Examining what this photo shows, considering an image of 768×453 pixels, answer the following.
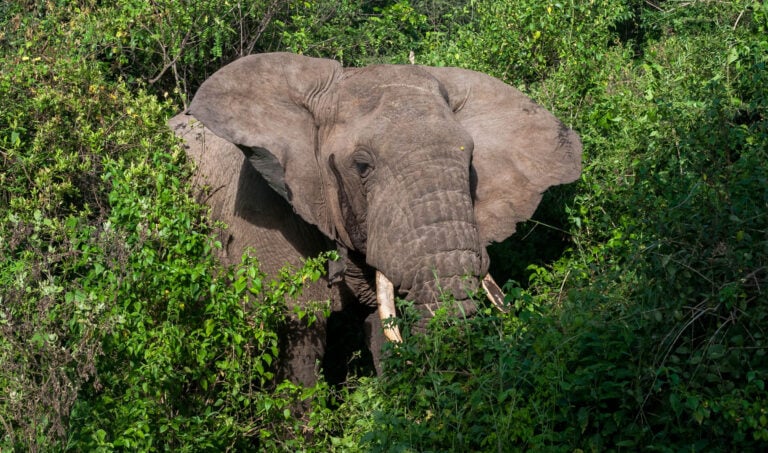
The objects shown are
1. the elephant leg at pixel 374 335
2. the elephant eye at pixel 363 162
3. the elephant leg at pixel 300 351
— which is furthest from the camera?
the elephant leg at pixel 374 335

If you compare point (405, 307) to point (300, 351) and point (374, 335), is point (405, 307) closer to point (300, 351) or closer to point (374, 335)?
point (300, 351)

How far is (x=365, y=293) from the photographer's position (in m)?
7.64

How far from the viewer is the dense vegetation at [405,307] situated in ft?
16.7

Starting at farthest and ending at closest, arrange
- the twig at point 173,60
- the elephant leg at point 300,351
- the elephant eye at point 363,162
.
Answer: the twig at point 173,60 < the elephant leg at point 300,351 < the elephant eye at point 363,162

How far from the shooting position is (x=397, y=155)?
263 inches

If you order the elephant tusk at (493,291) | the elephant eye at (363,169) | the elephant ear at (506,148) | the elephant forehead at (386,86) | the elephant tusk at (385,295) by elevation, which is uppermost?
the elephant forehead at (386,86)

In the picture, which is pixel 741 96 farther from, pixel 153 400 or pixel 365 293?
pixel 153 400

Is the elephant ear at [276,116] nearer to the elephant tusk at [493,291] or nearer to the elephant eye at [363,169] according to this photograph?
the elephant eye at [363,169]

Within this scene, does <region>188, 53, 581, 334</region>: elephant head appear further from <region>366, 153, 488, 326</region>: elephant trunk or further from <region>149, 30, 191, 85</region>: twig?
<region>149, 30, 191, 85</region>: twig

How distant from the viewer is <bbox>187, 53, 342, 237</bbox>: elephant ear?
6.90 m

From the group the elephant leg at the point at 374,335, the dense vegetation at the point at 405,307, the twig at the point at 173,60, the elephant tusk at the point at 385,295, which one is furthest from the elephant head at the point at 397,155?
the twig at the point at 173,60

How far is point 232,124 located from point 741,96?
340 centimetres

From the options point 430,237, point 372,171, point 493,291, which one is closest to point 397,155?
point 372,171

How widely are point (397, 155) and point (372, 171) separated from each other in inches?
9.3
